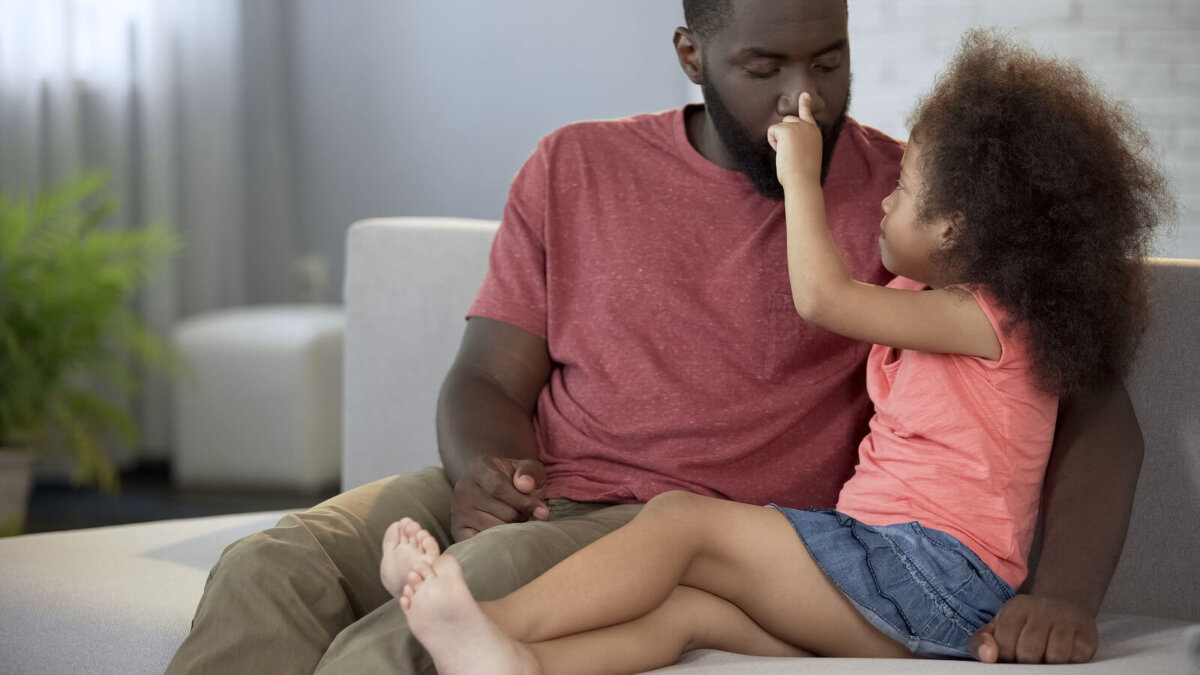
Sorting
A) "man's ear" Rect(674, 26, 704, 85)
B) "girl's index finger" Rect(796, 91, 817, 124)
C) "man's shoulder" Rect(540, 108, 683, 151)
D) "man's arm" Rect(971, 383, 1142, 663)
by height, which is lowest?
"man's arm" Rect(971, 383, 1142, 663)

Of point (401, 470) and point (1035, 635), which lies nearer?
point (1035, 635)

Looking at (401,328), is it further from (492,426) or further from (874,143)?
(874,143)

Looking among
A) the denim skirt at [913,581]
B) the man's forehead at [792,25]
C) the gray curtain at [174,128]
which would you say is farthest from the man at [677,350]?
the gray curtain at [174,128]

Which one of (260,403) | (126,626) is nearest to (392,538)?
(126,626)

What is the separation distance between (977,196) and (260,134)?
355cm

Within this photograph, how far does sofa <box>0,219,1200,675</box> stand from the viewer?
1.36 meters

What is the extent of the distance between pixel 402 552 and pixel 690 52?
3.12 ft

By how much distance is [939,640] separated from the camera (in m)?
1.24

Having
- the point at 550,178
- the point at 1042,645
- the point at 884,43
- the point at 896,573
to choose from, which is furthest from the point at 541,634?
the point at 884,43

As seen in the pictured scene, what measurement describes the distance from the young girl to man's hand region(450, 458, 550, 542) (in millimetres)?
185

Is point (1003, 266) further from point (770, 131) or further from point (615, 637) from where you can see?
point (615, 637)

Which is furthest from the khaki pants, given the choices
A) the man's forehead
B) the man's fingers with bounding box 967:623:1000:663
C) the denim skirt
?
the man's forehead

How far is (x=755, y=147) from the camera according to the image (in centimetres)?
158

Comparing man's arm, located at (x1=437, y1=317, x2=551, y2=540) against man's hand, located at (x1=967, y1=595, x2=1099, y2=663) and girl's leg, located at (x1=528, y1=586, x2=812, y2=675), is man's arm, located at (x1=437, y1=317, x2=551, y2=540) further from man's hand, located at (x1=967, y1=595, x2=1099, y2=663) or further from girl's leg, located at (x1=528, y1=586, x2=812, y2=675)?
man's hand, located at (x1=967, y1=595, x2=1099, y2=663)
